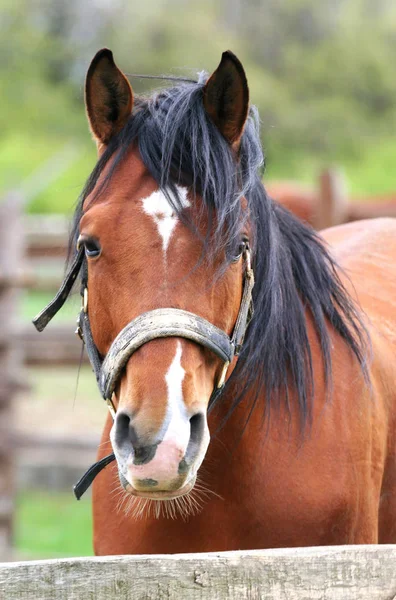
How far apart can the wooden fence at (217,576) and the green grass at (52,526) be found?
4.83 metres

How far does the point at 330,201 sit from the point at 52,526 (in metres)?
3.95

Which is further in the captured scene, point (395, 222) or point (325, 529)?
point (395, 222)

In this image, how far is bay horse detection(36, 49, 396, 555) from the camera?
2158mm

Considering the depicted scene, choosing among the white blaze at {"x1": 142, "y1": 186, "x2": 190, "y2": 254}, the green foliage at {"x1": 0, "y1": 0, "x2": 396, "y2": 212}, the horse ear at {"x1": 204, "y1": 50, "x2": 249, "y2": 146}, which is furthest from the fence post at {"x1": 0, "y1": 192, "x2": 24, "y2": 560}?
the green foliage at {"x1": 0, "y1": 0, "x2": 396, "y2": 212}

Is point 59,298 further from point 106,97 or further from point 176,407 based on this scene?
point 176,407

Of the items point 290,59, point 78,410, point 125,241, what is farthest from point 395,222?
point 290,59

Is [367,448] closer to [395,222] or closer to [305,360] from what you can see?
[305,360]

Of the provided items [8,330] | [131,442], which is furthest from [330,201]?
[131,442]

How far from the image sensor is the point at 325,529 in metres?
2.61

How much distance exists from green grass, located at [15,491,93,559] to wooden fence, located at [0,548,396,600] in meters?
4.83

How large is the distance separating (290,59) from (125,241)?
3268cm

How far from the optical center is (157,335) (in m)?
2.14

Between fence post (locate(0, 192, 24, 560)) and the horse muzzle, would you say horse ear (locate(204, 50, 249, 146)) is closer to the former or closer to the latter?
the horse muzzle

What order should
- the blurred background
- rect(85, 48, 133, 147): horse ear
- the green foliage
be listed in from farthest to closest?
the green foliage → the blurred background → rect(85, 48, 133, 147): horse ear
